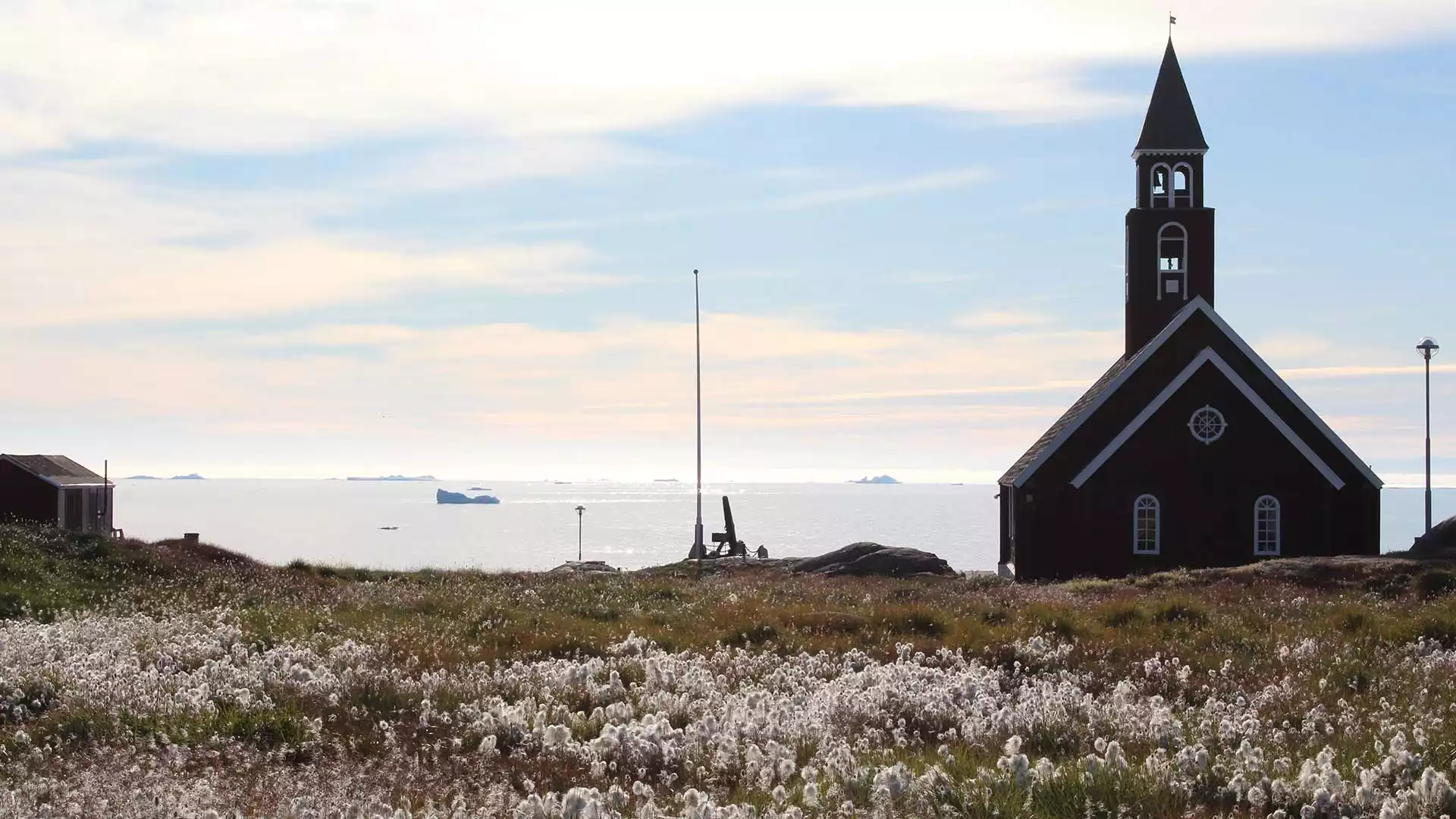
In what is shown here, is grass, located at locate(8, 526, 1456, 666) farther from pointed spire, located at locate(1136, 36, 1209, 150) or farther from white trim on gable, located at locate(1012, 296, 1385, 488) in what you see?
pointed spire, located at locate(1136, 36, 1209, 150)

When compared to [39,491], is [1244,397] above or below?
above

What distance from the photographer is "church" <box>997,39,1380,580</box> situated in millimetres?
38406

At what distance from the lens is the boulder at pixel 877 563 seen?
4084 cm

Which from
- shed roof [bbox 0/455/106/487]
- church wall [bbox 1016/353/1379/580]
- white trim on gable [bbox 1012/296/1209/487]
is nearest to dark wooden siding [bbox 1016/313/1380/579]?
church wall [bbox 1016/353/1379/580]

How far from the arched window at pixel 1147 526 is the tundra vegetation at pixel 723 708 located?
15.5 m

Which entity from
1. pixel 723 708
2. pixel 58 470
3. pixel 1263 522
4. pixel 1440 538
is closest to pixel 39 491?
pixel 58 470

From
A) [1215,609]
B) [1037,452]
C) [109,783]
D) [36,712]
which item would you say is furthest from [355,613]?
[1037,452]

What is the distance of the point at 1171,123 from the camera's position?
4303 centimetres

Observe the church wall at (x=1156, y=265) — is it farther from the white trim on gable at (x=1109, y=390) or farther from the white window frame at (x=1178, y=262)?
the white trim on gable at (x=1109, y=390)

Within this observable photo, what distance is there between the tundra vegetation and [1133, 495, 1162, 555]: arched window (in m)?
15.5

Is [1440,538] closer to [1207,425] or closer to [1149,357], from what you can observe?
[1207,425]

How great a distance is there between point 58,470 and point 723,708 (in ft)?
211

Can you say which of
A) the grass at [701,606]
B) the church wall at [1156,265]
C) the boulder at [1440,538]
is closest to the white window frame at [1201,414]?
the church wall at [1156,265]

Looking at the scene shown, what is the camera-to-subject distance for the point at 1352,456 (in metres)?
38.7
